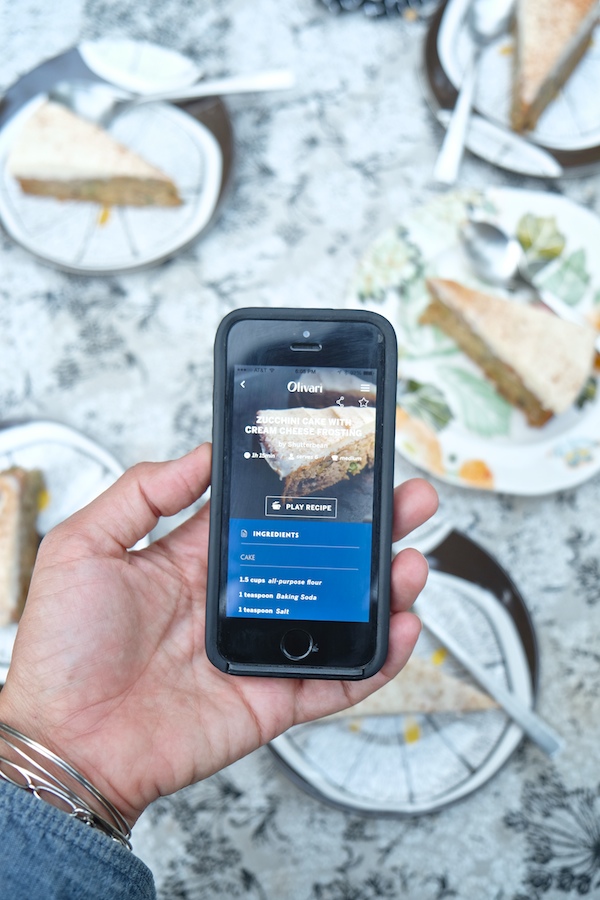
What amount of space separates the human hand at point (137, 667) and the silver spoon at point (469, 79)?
548mm

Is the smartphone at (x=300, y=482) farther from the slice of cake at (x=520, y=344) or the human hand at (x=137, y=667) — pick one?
the slice of cake at (x=520, y=344)

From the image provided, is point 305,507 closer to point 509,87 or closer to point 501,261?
point 501,261

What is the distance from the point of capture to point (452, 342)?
3.23 ft

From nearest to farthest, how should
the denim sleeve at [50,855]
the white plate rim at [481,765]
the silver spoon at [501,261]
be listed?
the denim sleeve at [50,855], the white plate rim at [481,765], the silver spoon at [501,261]

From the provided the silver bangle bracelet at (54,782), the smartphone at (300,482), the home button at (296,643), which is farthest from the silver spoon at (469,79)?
the silver bangle bracelet at (54,782)

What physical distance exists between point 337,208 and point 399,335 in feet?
0.74

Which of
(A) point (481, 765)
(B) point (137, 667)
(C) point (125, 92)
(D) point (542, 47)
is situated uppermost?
(D) point (542, 47)

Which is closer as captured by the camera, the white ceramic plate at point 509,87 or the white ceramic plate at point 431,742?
the white ceramic plate at point 431,742

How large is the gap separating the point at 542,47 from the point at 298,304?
0.49 metres

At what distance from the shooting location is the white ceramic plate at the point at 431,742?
33.4 inches

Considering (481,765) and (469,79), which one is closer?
(481,765)

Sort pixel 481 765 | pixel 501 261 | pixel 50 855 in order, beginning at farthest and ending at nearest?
pixel 501 261
pixel 481 765
pixel 50 855

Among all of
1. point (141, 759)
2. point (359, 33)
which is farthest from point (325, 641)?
point (359, 33)

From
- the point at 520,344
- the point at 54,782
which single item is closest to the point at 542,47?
the point at 520,344
